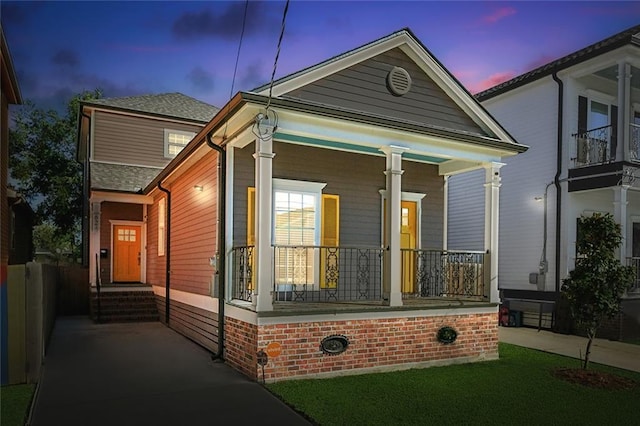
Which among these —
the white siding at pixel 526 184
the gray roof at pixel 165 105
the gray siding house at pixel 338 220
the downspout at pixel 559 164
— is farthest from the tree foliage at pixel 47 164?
the downspout at pixel 559 164

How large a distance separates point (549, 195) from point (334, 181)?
7.11 metres

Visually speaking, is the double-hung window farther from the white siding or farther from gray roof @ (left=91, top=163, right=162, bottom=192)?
the white siding

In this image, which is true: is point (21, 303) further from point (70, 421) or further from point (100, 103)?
point (100, 103)

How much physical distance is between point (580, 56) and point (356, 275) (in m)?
8.28

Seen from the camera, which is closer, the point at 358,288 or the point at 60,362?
the point at 60,362

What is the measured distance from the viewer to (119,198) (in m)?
14.0

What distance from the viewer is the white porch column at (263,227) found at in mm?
6484

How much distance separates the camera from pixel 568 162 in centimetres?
1264

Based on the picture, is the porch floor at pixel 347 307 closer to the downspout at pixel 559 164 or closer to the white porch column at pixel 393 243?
the white porch column at pixel 393 243

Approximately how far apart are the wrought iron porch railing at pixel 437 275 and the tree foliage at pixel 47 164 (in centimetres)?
→ 2193

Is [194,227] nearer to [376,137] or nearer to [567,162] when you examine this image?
[376,137]

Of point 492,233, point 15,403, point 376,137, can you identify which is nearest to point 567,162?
point 492,233

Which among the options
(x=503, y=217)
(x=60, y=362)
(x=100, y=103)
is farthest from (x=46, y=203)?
(x=503, y=217)

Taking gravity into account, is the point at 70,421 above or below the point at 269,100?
below
